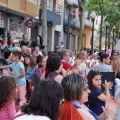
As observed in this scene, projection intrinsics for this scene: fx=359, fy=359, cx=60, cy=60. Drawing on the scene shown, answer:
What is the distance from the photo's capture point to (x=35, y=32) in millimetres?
30250

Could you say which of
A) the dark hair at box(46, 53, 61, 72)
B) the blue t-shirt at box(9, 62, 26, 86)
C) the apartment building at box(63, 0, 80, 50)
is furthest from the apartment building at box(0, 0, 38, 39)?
the dark hair at box(46, 53, 61, 72)

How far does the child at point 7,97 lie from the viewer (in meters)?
4.45

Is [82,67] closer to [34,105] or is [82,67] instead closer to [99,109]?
[99,109]

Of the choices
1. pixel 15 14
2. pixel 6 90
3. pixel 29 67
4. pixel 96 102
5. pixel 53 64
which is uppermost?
pixel 15 14

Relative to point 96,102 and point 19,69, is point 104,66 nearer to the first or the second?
point 19,69

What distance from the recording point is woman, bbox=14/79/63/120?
3.31m

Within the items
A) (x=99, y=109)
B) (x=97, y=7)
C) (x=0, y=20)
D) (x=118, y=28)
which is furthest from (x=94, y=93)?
(x=118, y=28)

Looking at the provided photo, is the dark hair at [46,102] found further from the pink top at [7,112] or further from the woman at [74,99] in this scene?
the pink top at [7,112]

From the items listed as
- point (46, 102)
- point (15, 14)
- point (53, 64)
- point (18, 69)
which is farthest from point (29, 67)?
point (15, 14)

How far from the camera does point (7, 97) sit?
445 cm

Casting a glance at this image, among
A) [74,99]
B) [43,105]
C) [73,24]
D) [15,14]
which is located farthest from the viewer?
[73,24]

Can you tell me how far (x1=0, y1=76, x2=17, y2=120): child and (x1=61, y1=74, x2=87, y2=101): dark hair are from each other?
2.25ft

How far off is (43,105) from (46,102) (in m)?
0.04

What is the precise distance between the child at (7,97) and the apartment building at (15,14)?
15238 millimetres
